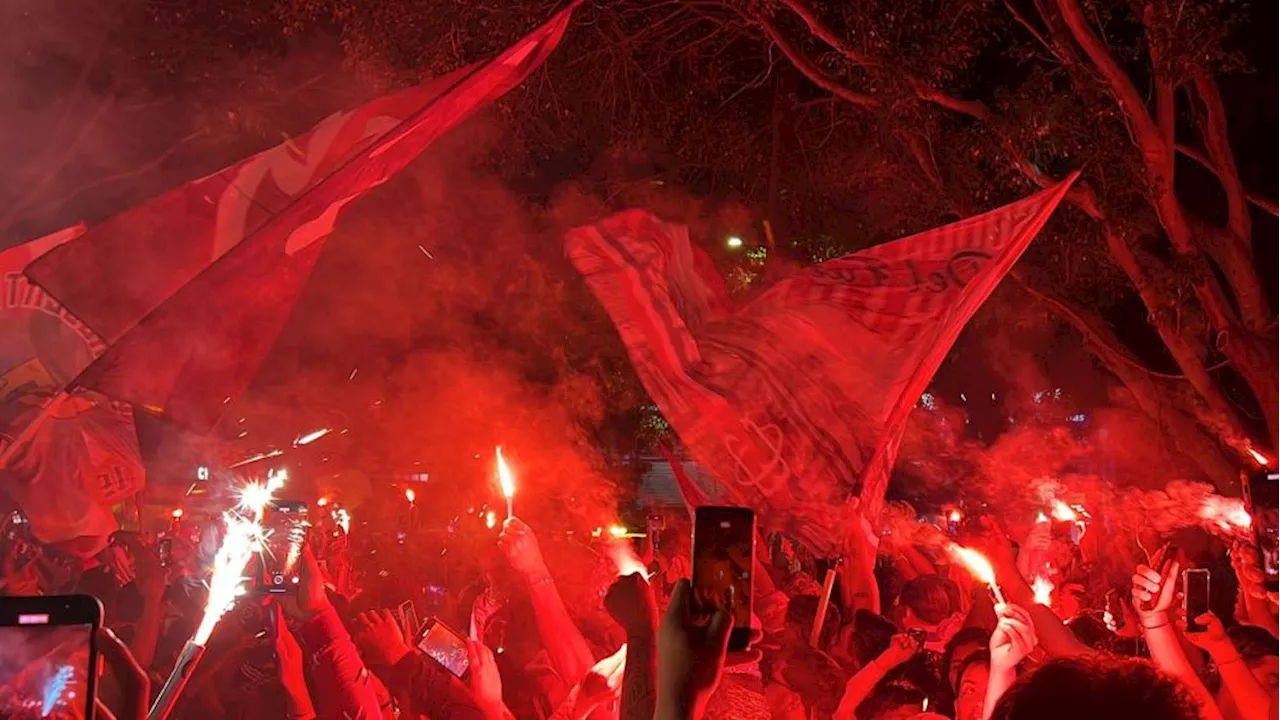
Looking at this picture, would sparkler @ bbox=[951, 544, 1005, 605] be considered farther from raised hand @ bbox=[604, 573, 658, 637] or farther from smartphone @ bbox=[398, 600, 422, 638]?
smartphone @ bbox=[398, 600, 422, 638]

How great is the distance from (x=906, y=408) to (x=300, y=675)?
2.78 m

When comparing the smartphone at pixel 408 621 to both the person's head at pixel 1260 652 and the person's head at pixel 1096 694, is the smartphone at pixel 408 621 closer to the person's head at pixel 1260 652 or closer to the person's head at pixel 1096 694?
the person's head at pixel 1260 652

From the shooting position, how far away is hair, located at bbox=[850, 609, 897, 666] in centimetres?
560

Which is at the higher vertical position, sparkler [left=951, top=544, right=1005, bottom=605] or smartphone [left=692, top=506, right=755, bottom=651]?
smartphone [left=692, top=506, right=755, bottom=651]

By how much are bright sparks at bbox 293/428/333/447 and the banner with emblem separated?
6637 millimetres

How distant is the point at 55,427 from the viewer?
7.23 m

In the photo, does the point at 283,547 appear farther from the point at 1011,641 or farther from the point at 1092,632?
the point at 1011,641

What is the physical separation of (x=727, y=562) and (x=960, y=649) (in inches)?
125

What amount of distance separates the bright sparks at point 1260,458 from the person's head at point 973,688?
3.55 metres

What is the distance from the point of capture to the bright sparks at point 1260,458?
7855 mm

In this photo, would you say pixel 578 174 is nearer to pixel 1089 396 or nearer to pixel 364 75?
pixel 364 75

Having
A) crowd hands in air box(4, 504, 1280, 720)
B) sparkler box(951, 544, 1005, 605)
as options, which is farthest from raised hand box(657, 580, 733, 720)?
sparkler box(951, 544, 1005, 605)

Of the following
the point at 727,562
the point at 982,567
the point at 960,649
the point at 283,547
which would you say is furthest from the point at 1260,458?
the point at 283,547

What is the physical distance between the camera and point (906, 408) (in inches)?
204
